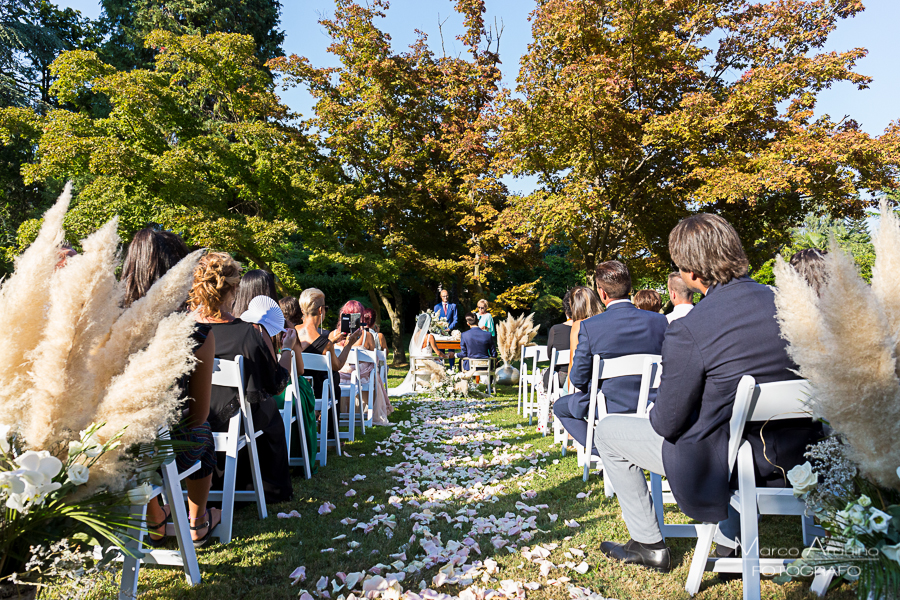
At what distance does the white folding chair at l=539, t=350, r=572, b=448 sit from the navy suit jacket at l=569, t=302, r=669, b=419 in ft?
4.85

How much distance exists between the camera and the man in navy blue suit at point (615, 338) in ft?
12.7

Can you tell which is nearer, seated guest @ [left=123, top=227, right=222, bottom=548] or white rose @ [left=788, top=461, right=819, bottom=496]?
white rose @ [left=788, top=461, right=819, bottom=496]

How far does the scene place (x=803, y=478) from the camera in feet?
4.66

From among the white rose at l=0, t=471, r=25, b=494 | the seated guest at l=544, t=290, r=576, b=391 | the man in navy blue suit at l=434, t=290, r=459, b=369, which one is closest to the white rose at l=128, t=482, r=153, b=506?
the white rose at l=0, t=471, r=25, b=494

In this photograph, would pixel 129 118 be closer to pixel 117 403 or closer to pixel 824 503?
pixel 117 403

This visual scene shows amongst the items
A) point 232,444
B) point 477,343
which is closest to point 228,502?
point 232,444

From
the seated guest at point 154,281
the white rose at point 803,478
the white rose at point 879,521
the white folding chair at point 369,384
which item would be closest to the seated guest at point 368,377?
the white folding chair at point 369,384

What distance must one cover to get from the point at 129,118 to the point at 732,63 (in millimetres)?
15081

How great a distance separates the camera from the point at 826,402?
4.06 ft

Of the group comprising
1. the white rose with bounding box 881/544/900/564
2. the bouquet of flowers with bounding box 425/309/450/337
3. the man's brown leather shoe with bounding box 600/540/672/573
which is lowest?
the man's brown leather shoe with bounding box 600/540/672/573

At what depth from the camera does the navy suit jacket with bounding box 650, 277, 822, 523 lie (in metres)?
2.10

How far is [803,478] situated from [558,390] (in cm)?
466

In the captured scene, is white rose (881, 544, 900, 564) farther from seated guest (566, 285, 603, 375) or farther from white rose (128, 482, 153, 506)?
seated guest (566, 285, 603, 375)

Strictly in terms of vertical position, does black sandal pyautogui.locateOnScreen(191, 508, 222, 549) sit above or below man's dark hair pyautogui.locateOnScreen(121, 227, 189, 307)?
below
